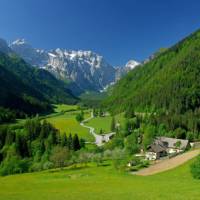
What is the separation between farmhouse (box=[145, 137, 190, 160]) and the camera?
364 feet

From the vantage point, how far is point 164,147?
399ft

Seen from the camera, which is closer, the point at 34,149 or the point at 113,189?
the point at 113,189

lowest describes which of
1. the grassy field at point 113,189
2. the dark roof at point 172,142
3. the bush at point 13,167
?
the bush at point 13,167

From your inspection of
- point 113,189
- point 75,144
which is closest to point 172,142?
point 75,144

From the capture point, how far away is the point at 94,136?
171 metres

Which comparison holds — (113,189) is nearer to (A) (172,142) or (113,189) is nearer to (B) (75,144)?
(B) (75,144)

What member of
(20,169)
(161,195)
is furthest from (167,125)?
(161,195)

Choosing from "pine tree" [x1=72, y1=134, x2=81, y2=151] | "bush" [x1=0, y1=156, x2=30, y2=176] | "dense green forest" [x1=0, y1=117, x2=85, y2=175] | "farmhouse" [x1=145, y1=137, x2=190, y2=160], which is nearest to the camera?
"bush" [x1=0, y1=156, x2=30, y2=176]

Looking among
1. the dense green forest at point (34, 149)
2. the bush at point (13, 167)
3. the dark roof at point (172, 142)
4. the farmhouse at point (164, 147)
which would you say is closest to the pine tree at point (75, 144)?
the dense green forest at point (34, 149)

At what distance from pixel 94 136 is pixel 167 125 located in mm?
47143

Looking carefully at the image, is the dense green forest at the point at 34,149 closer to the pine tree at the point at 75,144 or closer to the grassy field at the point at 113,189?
the pine tree at the point at 75,144

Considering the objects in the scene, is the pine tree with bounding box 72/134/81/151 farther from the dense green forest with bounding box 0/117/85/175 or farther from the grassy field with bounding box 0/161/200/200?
the grassy field with bounding box 0/161/200/200

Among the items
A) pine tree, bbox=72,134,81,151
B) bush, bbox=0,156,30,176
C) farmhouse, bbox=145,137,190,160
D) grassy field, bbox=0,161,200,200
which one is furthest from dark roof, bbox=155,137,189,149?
bush, bbox=0,156,30,176

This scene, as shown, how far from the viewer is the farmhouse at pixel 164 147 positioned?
11102 cm
